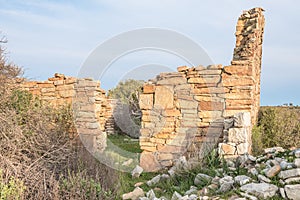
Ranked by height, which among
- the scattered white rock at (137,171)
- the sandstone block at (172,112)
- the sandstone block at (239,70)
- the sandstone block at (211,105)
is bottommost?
the scattered white rock at (137,171)

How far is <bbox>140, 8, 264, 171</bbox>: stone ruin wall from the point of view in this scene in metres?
6.25

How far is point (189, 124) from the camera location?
651 centimetres

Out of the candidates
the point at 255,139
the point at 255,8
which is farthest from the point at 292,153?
the point at 255,8

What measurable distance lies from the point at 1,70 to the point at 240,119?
15.5 feet

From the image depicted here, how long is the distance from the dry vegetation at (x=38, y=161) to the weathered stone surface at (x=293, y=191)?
2430 mm

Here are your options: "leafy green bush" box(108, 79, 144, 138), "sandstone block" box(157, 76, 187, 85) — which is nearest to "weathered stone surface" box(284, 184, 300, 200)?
"sandstone block" box(157, 76, 187, 85)

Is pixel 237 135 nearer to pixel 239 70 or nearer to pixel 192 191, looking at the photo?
pixel 239 70

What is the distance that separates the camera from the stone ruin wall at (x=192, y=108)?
6.25 meters

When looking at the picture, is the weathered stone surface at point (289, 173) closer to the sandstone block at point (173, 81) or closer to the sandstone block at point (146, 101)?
the sandstone block at point (173, 81)

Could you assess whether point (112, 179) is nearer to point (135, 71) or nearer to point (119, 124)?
point (135, 71)

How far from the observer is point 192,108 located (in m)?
6.52

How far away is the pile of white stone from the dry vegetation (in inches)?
28.8

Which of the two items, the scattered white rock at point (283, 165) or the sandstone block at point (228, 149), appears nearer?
the scattered white rock at point (283, 165)

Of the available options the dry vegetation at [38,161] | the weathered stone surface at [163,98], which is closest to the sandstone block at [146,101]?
the weathered stone surface at [163,98]
